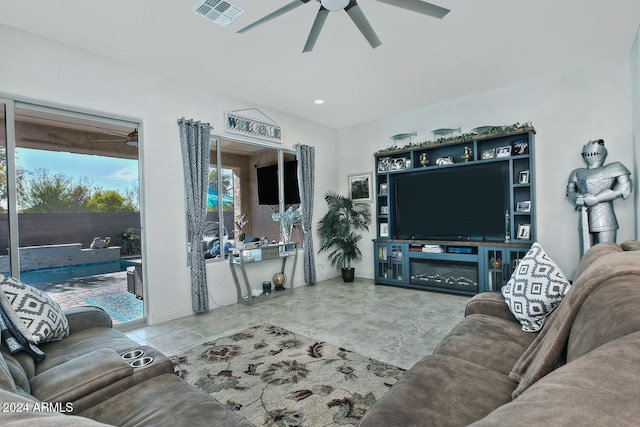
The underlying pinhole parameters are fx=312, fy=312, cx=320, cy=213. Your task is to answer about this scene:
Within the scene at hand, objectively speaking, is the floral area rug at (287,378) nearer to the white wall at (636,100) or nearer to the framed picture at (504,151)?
the framed picture at (504,151)

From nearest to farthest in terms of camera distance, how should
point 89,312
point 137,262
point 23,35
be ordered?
1. point 89,312
2. point 23,35
3. point 137,262

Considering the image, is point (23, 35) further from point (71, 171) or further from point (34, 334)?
point (34, 334)

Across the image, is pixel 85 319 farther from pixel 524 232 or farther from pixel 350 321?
pixel 524 232

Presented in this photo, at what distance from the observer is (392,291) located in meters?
4.84

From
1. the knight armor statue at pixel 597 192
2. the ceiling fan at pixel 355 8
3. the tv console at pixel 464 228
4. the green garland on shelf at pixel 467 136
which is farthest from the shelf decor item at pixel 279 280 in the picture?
the knight armor statue at pixel 597 192

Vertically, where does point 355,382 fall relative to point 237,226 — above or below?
below

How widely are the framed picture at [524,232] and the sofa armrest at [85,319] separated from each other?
475 cm

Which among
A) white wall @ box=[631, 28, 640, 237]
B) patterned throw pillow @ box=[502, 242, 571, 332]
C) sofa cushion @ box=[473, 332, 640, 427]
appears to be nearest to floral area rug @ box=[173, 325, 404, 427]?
patterned throw pillow @ box=[502, 242, 571, 332]

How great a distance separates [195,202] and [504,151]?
4194mm

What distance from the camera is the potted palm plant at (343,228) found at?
5.64 meters

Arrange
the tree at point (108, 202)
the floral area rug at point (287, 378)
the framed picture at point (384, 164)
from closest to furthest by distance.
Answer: the floral area rug at point (287, 378) → the tree at point (108, 202) → the framed picture at point (384, 164)

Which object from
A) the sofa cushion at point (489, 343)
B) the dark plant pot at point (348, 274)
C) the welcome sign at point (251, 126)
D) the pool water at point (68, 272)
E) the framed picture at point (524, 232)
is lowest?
the dark plant pot at point (348, 274)

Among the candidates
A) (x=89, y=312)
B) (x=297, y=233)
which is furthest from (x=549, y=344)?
(x=297, y=233)

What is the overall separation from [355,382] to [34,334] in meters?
1.98
